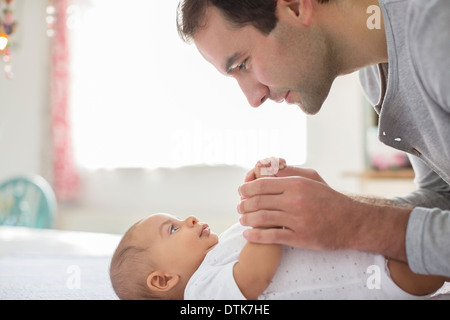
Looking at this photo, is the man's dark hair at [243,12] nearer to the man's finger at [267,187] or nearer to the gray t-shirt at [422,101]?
the gray t-shirt at [422,101]

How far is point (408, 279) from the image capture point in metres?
1.04

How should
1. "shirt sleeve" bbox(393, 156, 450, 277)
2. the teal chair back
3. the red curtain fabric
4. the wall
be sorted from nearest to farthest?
"shirt sleeve" bbox(393, 156, 450, 277)
the teal chair back
the red curtain fabric
the wall

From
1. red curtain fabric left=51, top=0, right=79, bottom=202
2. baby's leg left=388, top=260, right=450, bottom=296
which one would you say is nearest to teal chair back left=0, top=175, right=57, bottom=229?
red curtain fabric left=51, top=0, right=79, bottom=202

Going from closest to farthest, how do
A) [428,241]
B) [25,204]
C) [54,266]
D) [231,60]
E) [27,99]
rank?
[428,241]
[231,60]
[54,266]
[25,204]
[27,99]

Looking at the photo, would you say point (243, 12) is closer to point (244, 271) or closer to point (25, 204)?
point (244, 271)

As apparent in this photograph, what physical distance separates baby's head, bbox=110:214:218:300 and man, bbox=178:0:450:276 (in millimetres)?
192

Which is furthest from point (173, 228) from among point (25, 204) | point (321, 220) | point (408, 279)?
point (25, 204)

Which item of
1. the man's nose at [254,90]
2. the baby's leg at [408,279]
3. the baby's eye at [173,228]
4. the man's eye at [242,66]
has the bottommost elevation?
the baby's leg at [408,279]

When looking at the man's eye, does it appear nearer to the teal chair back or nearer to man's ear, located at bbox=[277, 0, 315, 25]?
man's ear, located at bbox=[277, 0, 315, 25]

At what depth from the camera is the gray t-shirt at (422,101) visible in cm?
97

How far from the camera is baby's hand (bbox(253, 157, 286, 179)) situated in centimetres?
119

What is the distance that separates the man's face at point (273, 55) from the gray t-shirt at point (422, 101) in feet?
0.75

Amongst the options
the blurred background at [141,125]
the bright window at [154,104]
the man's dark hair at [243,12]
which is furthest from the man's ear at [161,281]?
the bright window at [154,104]

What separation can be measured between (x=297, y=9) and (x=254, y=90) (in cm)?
23
